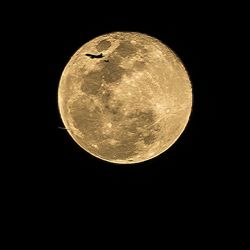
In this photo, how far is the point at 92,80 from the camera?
16.7 ft

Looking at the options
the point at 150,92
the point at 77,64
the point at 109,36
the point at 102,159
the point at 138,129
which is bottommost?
the point at 102,159

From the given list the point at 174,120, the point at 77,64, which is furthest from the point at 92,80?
the point at 174,120

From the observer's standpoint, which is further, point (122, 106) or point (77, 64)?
point (77, 64)

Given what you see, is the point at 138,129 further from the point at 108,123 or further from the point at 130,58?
the point at 130,58

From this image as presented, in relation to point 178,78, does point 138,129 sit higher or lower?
lower

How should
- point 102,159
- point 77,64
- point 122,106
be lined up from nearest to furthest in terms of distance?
point 122,106
point 77,64
point 102,159

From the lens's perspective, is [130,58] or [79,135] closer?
[130,58]

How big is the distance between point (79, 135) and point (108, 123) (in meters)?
0.55

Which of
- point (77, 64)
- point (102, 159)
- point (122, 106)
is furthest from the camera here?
point (102, 159)

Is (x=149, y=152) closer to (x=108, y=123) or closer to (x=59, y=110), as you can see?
(x=108, y=123)

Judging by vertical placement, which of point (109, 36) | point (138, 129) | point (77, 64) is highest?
point (109, 36)

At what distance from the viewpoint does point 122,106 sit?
504 centimetres

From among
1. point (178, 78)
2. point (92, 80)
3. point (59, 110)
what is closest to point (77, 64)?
point (92, 80)

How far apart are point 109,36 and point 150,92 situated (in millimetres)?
926
